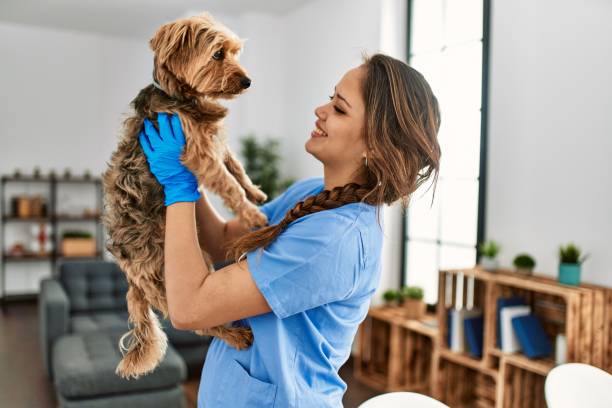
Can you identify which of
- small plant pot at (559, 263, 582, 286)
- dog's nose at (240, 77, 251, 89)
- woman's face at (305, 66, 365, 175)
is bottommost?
small plant pot at (559, 263, 582, 286)

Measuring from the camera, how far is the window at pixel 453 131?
371 centimetres

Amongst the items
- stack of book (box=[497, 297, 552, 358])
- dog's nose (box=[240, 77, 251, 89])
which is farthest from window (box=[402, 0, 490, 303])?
dog's nose (box=[240, 77, 251, 89])

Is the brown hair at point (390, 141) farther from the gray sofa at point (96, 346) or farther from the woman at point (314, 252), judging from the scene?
the gray sofa at point (96, 346)

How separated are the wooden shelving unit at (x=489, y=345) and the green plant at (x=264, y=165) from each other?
1.76 metres

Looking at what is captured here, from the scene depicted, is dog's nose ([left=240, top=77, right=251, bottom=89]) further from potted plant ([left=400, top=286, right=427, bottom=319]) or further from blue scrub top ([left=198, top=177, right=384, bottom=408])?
potted plant ([left=400, top=286, right=427, bottom=319])

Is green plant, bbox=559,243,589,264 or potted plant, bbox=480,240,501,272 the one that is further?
potted plant, bbox=480,240,501,272

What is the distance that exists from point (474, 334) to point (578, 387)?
1.52 meters

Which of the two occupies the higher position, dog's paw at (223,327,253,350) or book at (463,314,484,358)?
dog's paw at (223,327,253,350)

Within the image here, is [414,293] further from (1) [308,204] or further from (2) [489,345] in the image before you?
(1) [308,204]

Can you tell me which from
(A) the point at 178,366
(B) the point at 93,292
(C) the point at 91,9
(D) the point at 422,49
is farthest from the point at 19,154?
(D) the point at 422,49

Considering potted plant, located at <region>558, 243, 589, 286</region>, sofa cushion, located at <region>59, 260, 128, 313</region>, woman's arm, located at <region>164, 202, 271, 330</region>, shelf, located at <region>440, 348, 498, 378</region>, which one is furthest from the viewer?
sofa cushion, located at <region>59, 260, 128, 313</region>

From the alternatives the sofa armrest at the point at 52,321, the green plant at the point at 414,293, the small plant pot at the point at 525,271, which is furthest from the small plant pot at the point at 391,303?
the sofa armrest at the point at 52,321

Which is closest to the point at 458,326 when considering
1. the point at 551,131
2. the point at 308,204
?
the point at 551,131

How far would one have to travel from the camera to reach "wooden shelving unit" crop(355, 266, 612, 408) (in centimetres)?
271
